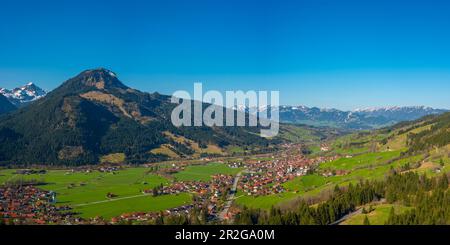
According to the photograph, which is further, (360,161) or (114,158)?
(114,158)

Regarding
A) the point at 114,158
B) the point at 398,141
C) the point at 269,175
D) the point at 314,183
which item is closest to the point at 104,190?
the point at 269,175

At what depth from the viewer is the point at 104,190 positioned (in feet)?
332

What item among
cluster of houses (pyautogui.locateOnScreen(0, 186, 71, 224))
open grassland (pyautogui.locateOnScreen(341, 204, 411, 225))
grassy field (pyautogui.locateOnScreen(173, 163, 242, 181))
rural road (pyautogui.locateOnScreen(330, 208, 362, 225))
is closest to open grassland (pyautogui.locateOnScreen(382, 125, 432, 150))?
grassy field (pyautogui.locateOnScreen(173, 163, 242, 181))

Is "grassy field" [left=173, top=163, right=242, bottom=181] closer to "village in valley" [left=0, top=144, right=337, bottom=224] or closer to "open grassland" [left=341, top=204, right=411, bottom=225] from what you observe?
"village in valley" [left=0, top=144, right=337, bottom=224]

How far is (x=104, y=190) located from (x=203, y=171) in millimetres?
41182

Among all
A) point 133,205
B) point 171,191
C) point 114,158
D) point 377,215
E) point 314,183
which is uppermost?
point 114,158

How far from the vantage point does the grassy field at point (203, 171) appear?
11951 centimetres

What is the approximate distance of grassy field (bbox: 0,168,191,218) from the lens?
78875mm

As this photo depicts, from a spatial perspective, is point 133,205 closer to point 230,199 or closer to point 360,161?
point 230,199

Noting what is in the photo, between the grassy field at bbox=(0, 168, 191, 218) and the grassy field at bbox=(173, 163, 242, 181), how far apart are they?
7544mm

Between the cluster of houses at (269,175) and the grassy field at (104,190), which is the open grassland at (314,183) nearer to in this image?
the cluster of houses at (269,175)

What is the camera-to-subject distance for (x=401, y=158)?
349 ft
